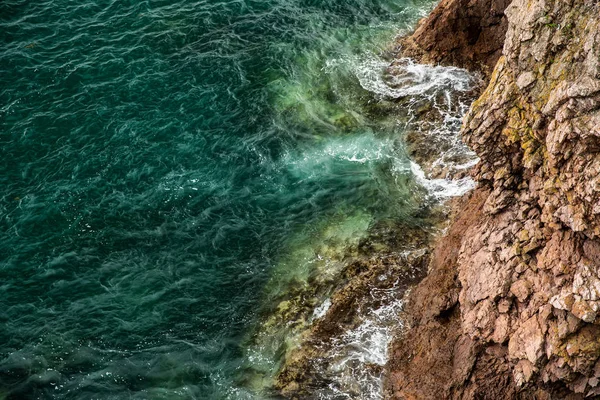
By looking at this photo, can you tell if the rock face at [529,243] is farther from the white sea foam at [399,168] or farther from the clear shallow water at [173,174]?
the clear shallow water at [173,174]

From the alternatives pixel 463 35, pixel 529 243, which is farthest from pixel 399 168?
pixel 529 243

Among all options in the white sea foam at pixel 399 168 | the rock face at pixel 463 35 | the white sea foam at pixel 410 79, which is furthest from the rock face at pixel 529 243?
the rock face at pixel 463 35

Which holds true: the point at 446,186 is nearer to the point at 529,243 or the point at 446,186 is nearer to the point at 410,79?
the point at 410,79

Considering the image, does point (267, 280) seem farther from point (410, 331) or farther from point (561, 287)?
point (561, 287)

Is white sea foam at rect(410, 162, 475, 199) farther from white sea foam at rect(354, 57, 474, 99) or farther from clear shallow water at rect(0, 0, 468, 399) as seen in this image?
white sea foam at rect(354, 57, 474, 99)

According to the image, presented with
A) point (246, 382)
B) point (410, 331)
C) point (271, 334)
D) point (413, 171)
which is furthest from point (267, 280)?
point (413, 171)

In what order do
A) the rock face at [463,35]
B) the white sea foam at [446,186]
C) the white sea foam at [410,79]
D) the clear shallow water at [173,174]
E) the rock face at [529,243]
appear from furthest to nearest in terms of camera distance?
the white sea foam at [410,79] < the rock face at [463,35] < the white sea foam at [446,186] < the clear shallow water at [173,174] < the rock face at [529,243]
